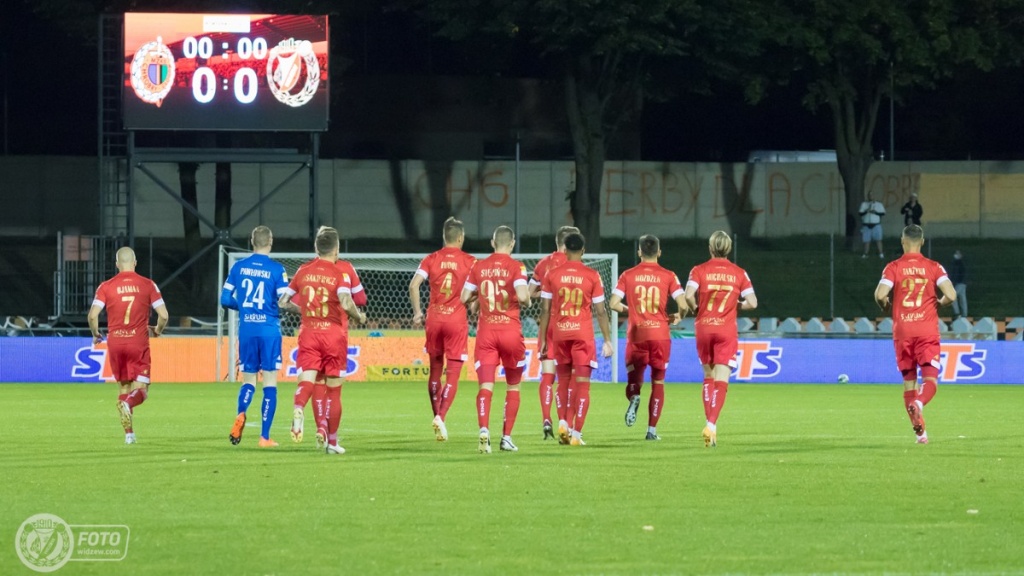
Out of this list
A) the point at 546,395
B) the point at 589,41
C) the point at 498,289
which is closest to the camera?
the point at 498,289

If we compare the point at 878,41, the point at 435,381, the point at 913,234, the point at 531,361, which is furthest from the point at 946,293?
the point at 878,41

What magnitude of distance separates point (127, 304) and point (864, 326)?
802 inches

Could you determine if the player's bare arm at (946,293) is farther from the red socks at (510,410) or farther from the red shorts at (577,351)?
the red socks at (510,410)

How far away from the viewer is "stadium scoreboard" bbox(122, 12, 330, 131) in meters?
30.5

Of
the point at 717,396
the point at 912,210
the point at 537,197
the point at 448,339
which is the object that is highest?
the point at 537,197

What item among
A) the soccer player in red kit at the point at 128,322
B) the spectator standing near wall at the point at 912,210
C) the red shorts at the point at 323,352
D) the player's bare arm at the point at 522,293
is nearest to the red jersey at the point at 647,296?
the player's bare arm at the point at 522,293

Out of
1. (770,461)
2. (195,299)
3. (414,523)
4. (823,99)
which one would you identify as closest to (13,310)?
(195,299)

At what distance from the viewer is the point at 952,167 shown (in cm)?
5000

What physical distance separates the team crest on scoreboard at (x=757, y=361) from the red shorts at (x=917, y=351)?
52.0ft

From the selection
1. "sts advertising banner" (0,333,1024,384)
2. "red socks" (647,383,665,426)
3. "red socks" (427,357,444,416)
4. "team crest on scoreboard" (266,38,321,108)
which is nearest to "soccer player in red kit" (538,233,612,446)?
"red socks" (647,383,665,426)

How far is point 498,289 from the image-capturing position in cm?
1552

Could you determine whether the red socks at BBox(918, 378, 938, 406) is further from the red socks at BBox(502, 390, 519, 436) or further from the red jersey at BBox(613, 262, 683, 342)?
the red socks at BBox(502, 390, 519, 436)

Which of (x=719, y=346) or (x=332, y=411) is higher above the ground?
(x=719, y=346)

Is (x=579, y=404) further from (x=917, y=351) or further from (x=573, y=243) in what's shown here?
(x=917, y=351)
